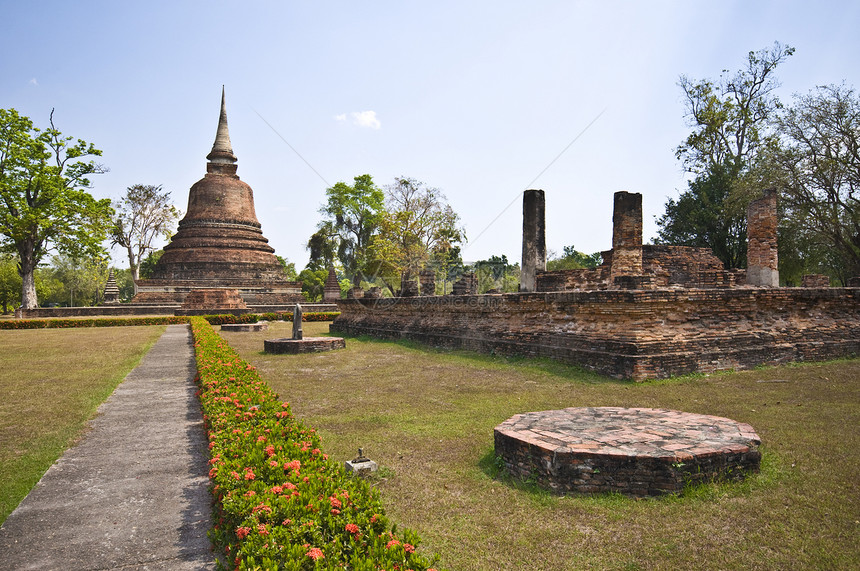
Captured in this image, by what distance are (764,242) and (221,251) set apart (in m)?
28.9

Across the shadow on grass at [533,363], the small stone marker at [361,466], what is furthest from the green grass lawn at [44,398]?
the shadow on grass at [533,363]

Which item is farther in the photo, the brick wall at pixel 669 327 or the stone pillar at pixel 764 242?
the stone pillar at pixel 764 242

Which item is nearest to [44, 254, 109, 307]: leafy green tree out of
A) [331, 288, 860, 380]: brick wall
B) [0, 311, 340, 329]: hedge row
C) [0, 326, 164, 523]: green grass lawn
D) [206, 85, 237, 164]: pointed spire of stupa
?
[206, 85, 237, 164]: pointed spire of stupa

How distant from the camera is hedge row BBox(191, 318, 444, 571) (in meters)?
1.98

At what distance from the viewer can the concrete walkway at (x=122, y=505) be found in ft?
8.36

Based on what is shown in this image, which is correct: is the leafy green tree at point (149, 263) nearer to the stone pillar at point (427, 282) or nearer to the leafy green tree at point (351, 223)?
the leafy green tree at point (351, 223)

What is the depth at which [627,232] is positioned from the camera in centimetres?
973

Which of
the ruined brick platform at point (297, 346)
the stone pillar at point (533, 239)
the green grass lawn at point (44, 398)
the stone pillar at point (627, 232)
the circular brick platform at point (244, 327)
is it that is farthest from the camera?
the circular brick platform at point (244, 327)

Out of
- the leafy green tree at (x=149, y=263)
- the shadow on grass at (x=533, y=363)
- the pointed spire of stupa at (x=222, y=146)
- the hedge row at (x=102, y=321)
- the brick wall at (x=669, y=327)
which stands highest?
the pointed spire of stupa at (x=222, y=146)

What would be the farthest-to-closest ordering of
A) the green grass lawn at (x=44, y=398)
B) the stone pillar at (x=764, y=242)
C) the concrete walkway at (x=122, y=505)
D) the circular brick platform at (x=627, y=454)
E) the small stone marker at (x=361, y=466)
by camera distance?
the stone pillar at (x=764, y=242) < the green grass lawn at (x=44, y=398) < the small stone marker at (x=361, y=466) < the circular brick platform at (x=627, y=454) < the concrete walkway at (x=122, y=505)

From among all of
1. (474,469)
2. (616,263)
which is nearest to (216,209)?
(616,263)

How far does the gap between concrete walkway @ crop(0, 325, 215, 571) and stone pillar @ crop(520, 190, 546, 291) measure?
26.4 ft

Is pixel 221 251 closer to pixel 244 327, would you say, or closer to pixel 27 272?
pixel 27 272

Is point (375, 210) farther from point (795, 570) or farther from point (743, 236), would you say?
point (795, 570)
